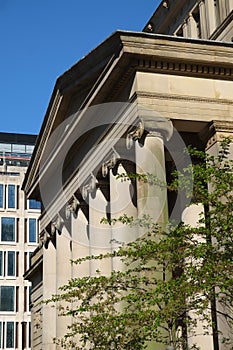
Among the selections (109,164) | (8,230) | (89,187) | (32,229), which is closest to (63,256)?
(89,187)

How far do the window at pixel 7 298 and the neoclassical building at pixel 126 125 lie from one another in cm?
5871

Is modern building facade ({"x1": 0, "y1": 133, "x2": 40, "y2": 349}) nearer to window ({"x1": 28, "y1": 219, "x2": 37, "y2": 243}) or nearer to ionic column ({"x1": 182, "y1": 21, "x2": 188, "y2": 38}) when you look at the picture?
window ({"x1": 28, "y1": 219, "x2": 37, "y2": 243})

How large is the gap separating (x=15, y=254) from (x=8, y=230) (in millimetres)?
3647

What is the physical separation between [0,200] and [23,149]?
81.7 ft

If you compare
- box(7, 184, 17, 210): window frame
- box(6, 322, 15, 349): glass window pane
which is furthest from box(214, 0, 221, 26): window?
box(6, 322, 15, 349): glass window pane

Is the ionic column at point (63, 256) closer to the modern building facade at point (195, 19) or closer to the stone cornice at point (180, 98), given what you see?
the modern building facade at point (195, 19)

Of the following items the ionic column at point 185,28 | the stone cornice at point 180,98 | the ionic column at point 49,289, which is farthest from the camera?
the ionic column at point 185,28

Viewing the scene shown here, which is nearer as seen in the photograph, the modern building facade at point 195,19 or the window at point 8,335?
the modern building facade at point 195,19

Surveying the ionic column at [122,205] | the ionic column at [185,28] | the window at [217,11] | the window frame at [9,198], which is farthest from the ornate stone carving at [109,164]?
the window frame at [9,198]

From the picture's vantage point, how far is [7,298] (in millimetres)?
101750

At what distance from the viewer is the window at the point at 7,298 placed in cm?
10100

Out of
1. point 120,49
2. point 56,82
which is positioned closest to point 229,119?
point 120,49

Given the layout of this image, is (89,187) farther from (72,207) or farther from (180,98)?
(180,98)

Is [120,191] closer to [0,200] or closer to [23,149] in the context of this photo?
[0,200]
